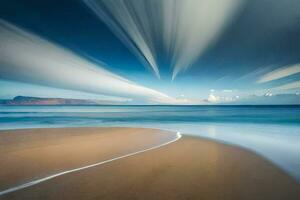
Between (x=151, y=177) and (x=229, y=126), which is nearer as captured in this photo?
(x=151, y=177)

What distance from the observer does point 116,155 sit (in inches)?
275

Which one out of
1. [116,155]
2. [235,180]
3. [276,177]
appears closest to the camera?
[235,180]

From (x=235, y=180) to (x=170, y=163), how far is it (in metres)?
1.90

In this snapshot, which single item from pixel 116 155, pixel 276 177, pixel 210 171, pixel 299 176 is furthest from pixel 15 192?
pixel 299 176

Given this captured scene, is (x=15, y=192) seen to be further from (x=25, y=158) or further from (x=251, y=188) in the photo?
(x=251, y=188)

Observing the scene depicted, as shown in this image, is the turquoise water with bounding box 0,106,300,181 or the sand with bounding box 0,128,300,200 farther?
the turquoise water with bounding box 0,106,300,181

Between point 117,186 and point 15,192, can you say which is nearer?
point 15,192

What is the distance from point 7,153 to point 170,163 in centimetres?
588

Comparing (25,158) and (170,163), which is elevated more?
(170,163)

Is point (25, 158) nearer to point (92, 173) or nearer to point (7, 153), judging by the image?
point (7, 153)

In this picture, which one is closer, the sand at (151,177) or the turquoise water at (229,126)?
the sand at (151,177)

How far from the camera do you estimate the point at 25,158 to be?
21.2 ft

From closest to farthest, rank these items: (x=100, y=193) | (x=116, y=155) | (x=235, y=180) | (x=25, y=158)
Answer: (x=100, y=193)
(x=235, y=180)
(x=25, y=158)
(x=116, y=155)

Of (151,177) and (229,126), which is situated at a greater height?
(229,126)
